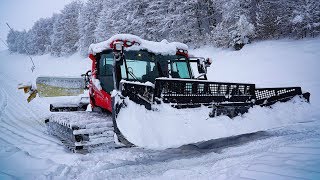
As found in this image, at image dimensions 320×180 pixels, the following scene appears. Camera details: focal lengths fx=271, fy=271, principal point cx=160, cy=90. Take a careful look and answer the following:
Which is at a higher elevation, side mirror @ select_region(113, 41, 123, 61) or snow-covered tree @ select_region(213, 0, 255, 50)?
snow-covered tree @ select_region(213, 0, 255, 50)

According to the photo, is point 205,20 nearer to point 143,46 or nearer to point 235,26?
point 235,26

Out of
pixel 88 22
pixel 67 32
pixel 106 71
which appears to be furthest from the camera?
pixel 67 32

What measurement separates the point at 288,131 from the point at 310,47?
11566 mm

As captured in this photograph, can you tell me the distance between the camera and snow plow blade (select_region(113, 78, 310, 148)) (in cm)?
459

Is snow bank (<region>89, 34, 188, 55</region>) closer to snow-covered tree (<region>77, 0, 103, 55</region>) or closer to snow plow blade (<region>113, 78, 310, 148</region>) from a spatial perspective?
snow plow blade (<region>113, 78, 310, 148</region>)

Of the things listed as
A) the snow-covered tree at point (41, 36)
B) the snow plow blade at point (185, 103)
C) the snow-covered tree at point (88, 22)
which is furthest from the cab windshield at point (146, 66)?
the snow-covered tree at point (41, 36)

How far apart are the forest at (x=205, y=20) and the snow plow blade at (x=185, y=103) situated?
12945mm

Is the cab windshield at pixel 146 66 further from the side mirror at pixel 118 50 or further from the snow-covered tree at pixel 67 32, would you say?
the snow-covered tree at pixel 67 32

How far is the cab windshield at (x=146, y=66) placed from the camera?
5969mm

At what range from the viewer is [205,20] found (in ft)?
88.1

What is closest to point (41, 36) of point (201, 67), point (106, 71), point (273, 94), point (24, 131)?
point (24, 131)

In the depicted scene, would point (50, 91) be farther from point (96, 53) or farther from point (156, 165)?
point (156, 165)

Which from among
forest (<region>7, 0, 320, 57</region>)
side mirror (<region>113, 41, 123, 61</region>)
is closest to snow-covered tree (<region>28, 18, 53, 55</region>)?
forest (<region>7, 0, 320, 57</region>)

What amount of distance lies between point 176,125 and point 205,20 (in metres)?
23.6
